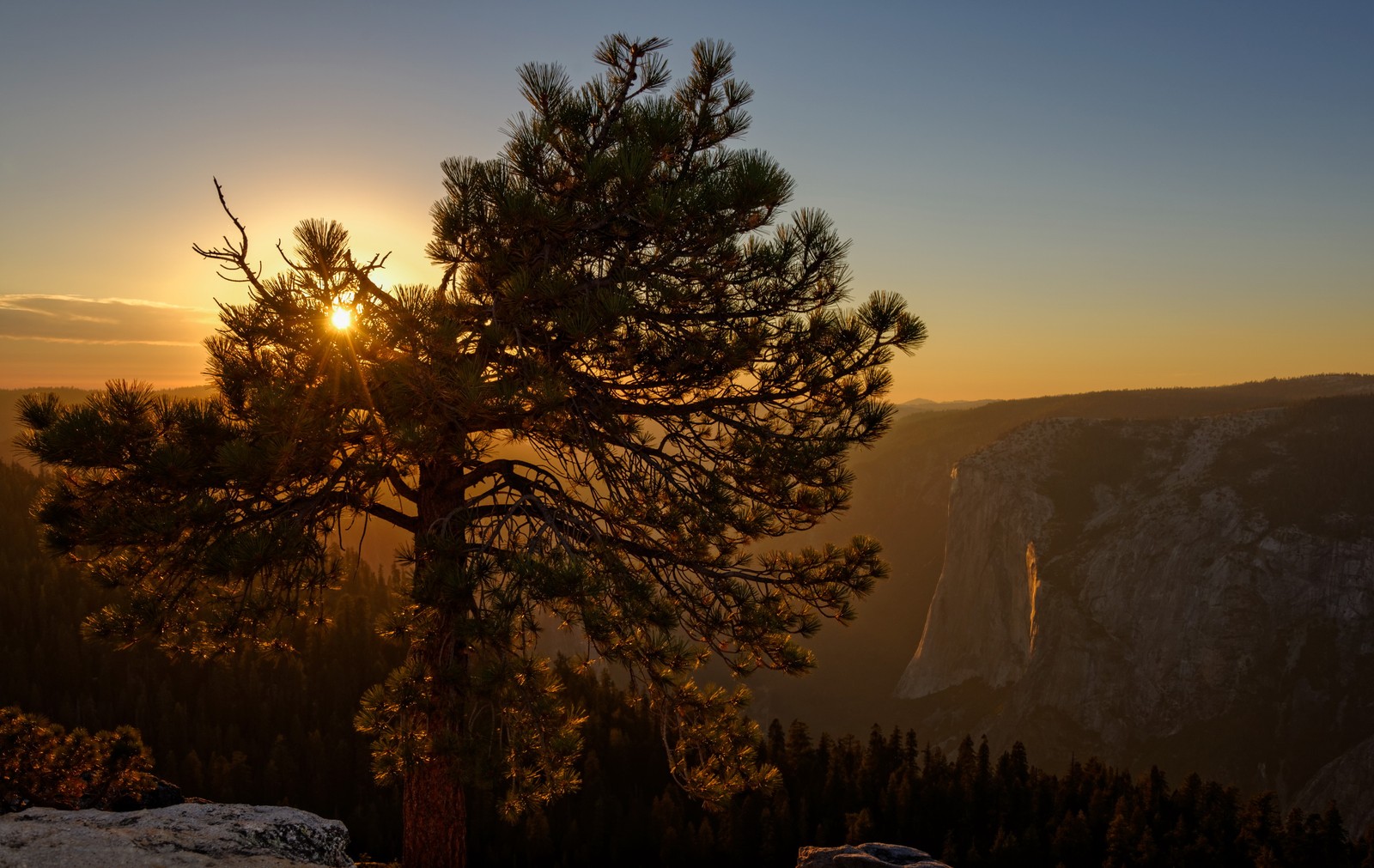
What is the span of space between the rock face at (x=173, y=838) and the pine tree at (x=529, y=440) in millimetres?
998

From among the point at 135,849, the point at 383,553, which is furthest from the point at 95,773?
the point at 383,553

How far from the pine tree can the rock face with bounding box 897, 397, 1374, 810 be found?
75.5m

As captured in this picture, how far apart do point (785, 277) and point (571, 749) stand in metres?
5.99

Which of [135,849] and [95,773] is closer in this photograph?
[135,849]

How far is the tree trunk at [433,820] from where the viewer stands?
1088 cm

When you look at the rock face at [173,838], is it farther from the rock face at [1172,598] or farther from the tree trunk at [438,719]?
the rock face at [1172,598]

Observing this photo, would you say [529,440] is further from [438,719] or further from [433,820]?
[433,820]

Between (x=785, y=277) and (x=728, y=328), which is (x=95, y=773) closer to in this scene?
(x=728, y=328)

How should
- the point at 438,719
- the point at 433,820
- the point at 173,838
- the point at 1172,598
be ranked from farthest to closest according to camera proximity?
the point at 1172,598, the point at 433,820, the point at 438,719, the point at 173,838

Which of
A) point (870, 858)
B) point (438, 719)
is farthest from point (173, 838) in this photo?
point (870, 858)

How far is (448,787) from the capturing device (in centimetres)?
1095

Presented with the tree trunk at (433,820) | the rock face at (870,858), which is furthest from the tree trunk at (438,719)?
the rock face at (870,858)

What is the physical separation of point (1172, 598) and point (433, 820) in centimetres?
8991

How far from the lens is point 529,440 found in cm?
1073
